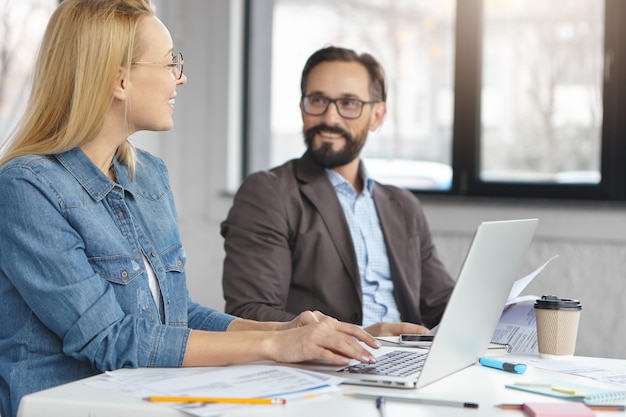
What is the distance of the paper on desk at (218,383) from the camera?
1.33 metres

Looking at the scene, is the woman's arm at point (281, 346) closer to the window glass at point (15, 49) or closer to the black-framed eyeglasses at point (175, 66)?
the black-framed eyeglasses at point (175, 66)

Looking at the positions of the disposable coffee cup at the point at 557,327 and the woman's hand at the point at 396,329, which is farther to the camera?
the woman's hand at the point at 396,329

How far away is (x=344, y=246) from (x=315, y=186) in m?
0.20

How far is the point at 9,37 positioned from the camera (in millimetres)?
3840

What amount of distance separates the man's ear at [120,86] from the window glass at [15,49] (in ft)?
7.08

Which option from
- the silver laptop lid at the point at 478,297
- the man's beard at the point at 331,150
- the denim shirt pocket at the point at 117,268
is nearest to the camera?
the silver laptop lid at the point at 478,297

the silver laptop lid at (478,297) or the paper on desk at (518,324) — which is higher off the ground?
the silver laptop lid at (478,297)

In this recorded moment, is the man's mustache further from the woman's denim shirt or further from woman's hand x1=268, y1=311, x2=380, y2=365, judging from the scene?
woman's hand x1=268, y1=311, x2=380, y2=365

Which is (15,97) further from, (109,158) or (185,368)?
(185,368)

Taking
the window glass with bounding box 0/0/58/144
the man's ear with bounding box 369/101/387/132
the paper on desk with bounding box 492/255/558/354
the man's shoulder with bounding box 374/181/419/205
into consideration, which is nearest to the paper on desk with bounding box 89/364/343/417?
the paper on desk with bounding box 492/255/558/354

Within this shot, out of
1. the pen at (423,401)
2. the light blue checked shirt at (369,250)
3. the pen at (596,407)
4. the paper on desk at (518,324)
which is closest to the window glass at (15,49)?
the light blue checked shirt at (369,250)

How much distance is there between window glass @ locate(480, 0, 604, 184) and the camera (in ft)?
12.6

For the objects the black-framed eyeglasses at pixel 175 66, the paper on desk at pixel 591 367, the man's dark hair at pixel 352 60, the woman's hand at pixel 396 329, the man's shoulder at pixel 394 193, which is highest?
the man's dark hair at pixel 352 60

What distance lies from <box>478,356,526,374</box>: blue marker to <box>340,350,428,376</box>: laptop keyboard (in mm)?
112
